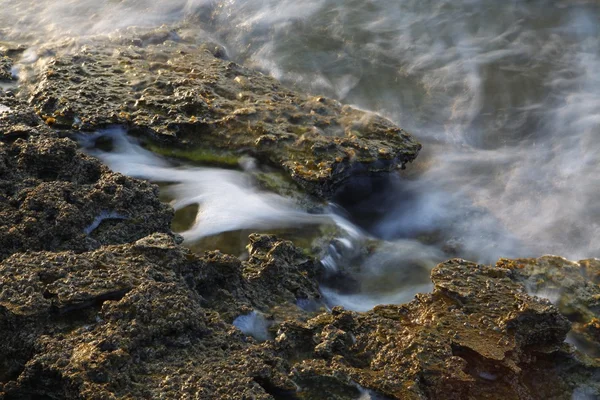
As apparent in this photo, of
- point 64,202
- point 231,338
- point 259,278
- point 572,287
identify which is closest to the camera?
point 231,338

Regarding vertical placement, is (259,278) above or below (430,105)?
above

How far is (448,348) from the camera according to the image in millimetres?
2836

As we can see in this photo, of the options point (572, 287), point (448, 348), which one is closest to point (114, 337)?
point (448, 348)

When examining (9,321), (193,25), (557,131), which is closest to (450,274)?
(9,321)

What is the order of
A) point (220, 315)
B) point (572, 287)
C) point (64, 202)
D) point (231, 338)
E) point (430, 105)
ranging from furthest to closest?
1. point (430, 105)
2. point (572, 287)
3. point (64, 202)
4. point (220, 315)
5. point (231, 338)

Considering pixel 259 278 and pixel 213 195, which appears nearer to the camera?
pixel 259 278

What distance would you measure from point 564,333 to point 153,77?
3.67 metres

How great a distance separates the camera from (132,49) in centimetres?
587

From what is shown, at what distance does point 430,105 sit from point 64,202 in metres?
4.00

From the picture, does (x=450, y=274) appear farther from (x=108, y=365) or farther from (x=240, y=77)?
(x=240, y=77)

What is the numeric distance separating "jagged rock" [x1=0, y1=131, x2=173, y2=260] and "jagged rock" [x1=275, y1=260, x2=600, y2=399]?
107cm

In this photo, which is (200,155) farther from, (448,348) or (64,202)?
(448,348)

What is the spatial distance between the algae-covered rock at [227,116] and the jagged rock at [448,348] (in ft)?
4.90

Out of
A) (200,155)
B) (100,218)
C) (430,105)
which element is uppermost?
(100,218)
